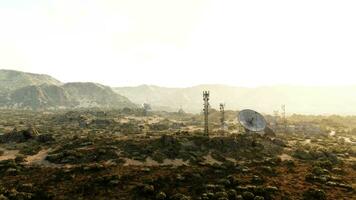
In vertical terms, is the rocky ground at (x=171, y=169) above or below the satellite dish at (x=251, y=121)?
below

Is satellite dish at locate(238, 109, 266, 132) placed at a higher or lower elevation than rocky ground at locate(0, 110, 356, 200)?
higher

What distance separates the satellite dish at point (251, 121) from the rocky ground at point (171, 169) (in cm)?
215

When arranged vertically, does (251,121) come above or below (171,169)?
above

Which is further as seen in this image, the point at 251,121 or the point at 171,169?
the point at 251,121

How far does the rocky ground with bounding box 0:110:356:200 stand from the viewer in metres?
45.5

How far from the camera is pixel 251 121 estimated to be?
79.8m

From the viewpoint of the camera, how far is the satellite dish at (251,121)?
7812 cm

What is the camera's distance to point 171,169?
→ 56.0m

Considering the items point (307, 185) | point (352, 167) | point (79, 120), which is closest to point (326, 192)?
point (307, 185)

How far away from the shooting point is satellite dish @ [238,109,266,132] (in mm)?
78125

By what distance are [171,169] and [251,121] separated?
1190 inches

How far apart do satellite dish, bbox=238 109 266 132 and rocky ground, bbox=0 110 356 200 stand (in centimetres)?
215

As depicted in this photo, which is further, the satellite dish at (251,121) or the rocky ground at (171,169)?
the satellite dish at (251,121)

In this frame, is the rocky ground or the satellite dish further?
the satellite dish
